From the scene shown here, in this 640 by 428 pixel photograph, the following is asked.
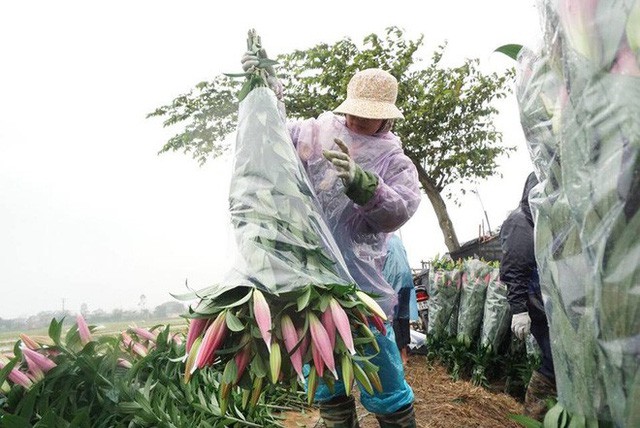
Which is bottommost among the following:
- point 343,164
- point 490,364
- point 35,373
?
point 490,364

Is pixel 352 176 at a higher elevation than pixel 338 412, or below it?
higher

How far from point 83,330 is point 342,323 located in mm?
984

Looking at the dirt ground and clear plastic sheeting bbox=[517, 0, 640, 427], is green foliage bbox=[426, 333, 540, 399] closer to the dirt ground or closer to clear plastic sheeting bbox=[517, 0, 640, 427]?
the dirt ground

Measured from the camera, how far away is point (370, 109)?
192 cm

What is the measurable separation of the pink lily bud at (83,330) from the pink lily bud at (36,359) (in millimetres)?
139

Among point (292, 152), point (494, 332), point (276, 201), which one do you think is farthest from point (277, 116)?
point (494, 332)

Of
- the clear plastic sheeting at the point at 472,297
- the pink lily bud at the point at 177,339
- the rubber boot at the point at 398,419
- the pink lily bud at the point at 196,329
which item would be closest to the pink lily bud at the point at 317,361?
the pink lily bud at the point at 196,329

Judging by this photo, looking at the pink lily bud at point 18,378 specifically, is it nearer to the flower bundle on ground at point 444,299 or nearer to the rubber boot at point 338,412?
the rubber boot at point 338,412

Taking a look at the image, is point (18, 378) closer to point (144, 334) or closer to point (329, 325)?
point (144, 334)

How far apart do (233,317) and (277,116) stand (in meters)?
0.60

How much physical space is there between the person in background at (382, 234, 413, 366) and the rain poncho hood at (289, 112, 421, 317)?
7.77 feet

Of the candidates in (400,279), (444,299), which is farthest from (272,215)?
(444,299)

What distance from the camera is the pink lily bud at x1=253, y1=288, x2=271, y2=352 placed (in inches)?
48.8

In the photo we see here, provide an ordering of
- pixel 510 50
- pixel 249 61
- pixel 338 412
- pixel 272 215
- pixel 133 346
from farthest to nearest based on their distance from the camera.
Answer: pixel 133 346, pixel 338 412, pixel 249 61, pixel 272 215, pixel 510 50
